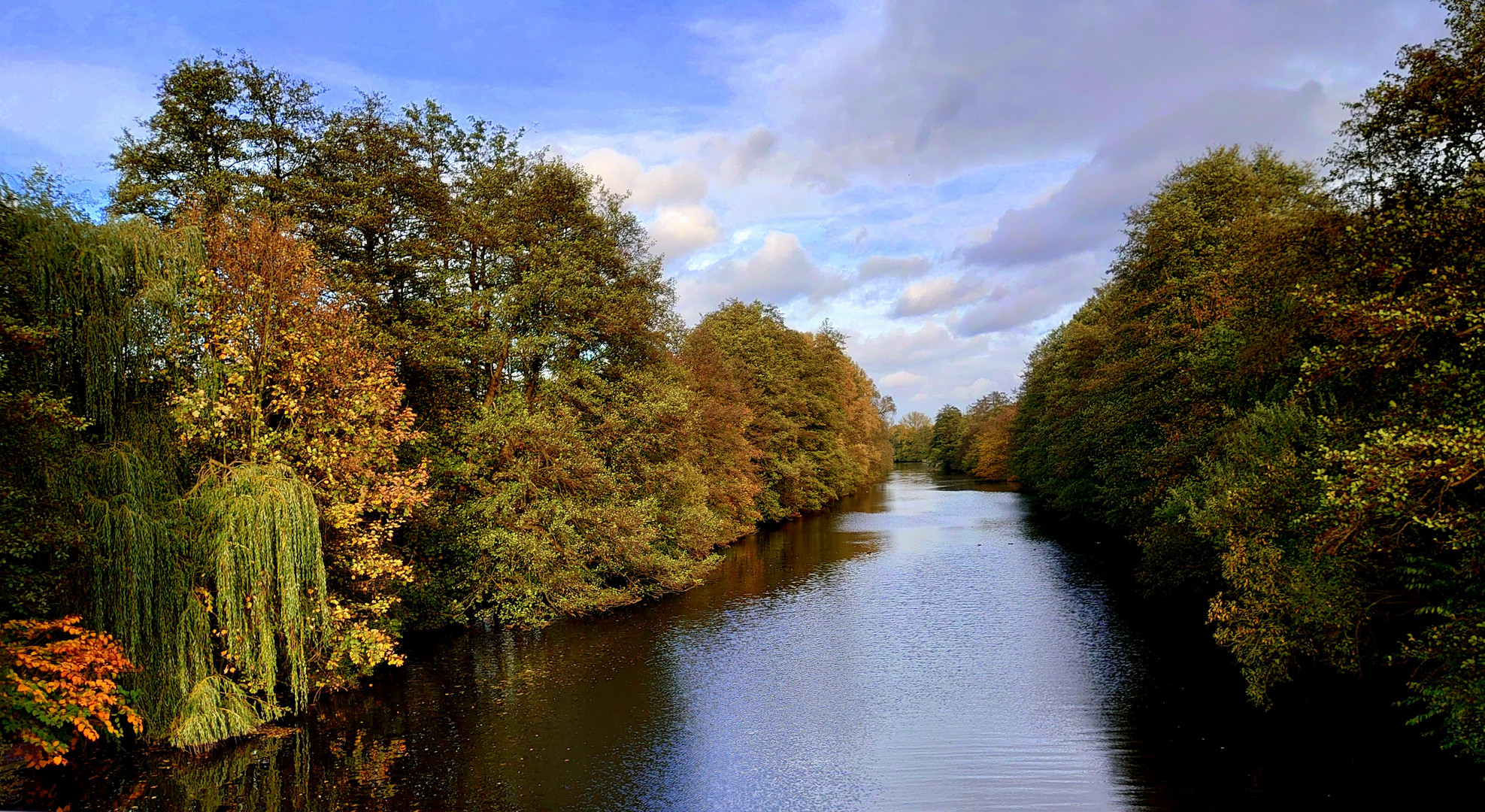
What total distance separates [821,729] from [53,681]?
13344 millimetres

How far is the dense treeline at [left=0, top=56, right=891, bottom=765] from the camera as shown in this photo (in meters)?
13.2

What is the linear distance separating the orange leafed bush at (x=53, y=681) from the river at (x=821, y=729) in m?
1.98

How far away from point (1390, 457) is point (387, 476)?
731 inches

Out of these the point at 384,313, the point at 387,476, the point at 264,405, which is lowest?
the point at 387,476

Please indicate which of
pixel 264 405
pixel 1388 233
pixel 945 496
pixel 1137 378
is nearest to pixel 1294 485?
pixel 1388 233

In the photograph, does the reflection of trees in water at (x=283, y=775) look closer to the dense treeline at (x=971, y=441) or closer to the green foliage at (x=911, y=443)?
the dense treeline at (x=971, y=441)

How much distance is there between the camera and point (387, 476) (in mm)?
18281

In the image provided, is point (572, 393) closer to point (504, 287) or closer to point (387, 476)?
point (504, 287)

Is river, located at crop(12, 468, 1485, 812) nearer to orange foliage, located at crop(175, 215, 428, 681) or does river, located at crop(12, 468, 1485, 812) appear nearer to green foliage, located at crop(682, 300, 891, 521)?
orange foliage, located at crop(175, 215, 428, 681)

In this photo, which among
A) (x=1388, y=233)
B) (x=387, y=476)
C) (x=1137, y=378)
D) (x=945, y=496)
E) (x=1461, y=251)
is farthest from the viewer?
(x=945, y=496)

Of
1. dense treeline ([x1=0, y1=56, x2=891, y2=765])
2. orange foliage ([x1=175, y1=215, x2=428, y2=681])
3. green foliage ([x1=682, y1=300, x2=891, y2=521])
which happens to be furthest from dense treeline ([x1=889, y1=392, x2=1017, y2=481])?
orange foliage ([x1=175, y1=215, x2=428, y2=681])

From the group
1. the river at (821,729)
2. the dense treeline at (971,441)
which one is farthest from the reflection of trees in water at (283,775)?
the dense treeline at (971,441)

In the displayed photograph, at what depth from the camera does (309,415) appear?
17.3 m

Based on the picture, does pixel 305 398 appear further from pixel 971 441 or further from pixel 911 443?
pixel 911 443
